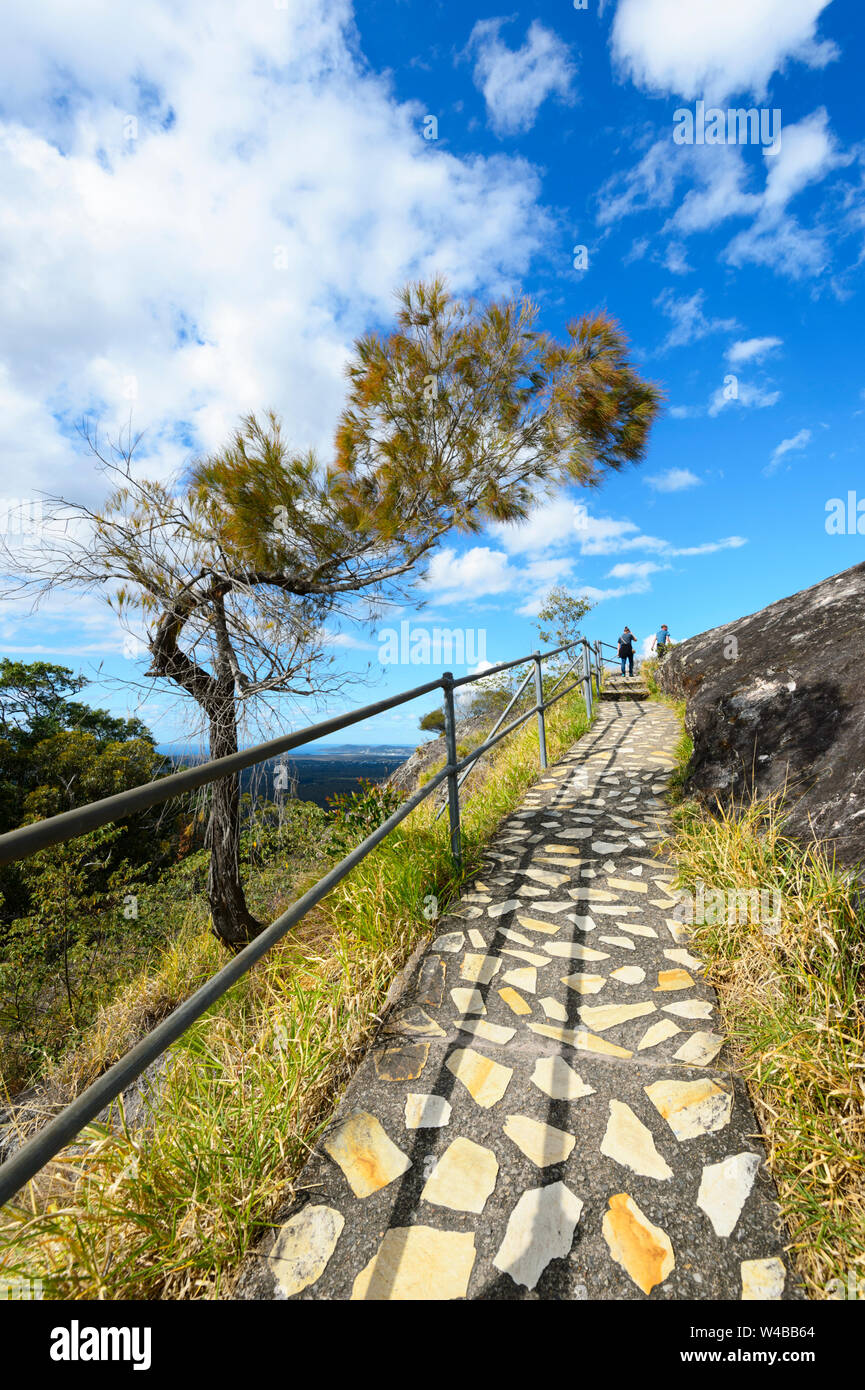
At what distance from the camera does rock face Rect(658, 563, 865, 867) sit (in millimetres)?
2463

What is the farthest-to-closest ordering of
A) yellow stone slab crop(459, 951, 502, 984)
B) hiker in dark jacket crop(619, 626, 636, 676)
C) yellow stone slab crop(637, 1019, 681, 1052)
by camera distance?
hiker in dark jacket crop(619, 626, 636, 676) < yellow stone slab crop(459, 951, 502, 984) < yellow stone slab crop(637, 1019, 681, 1052)

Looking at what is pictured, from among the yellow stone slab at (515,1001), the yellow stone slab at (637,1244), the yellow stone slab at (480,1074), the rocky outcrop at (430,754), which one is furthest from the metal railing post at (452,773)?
the rocky outcrop at (430,754)

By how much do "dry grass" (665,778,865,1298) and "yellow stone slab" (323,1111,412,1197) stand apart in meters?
0.94

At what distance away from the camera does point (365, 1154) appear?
1570 mm

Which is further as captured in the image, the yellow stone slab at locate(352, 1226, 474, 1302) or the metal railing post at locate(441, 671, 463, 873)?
the metal railing post at locate(441, 671, 463, 873)

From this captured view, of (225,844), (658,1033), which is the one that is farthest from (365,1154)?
(225,844)

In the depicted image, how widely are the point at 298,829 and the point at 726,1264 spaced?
9176 mm

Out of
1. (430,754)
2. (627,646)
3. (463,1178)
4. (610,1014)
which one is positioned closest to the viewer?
(463,1178)

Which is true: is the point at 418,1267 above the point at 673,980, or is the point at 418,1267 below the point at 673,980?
below

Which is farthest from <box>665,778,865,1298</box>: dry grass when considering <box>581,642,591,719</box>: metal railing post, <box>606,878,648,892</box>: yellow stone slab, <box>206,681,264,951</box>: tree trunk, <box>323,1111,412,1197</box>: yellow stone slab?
<box>581,642,591,719</box>: metal railing post

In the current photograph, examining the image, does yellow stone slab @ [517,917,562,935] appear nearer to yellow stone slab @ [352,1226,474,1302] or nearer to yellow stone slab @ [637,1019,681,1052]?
yellow stone slab @ [637,1019,681,1052]

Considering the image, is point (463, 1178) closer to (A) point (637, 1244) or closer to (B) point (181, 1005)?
(A) point (637, 1244)

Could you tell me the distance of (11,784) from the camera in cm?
1312

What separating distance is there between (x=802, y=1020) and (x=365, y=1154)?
1.31 meters
